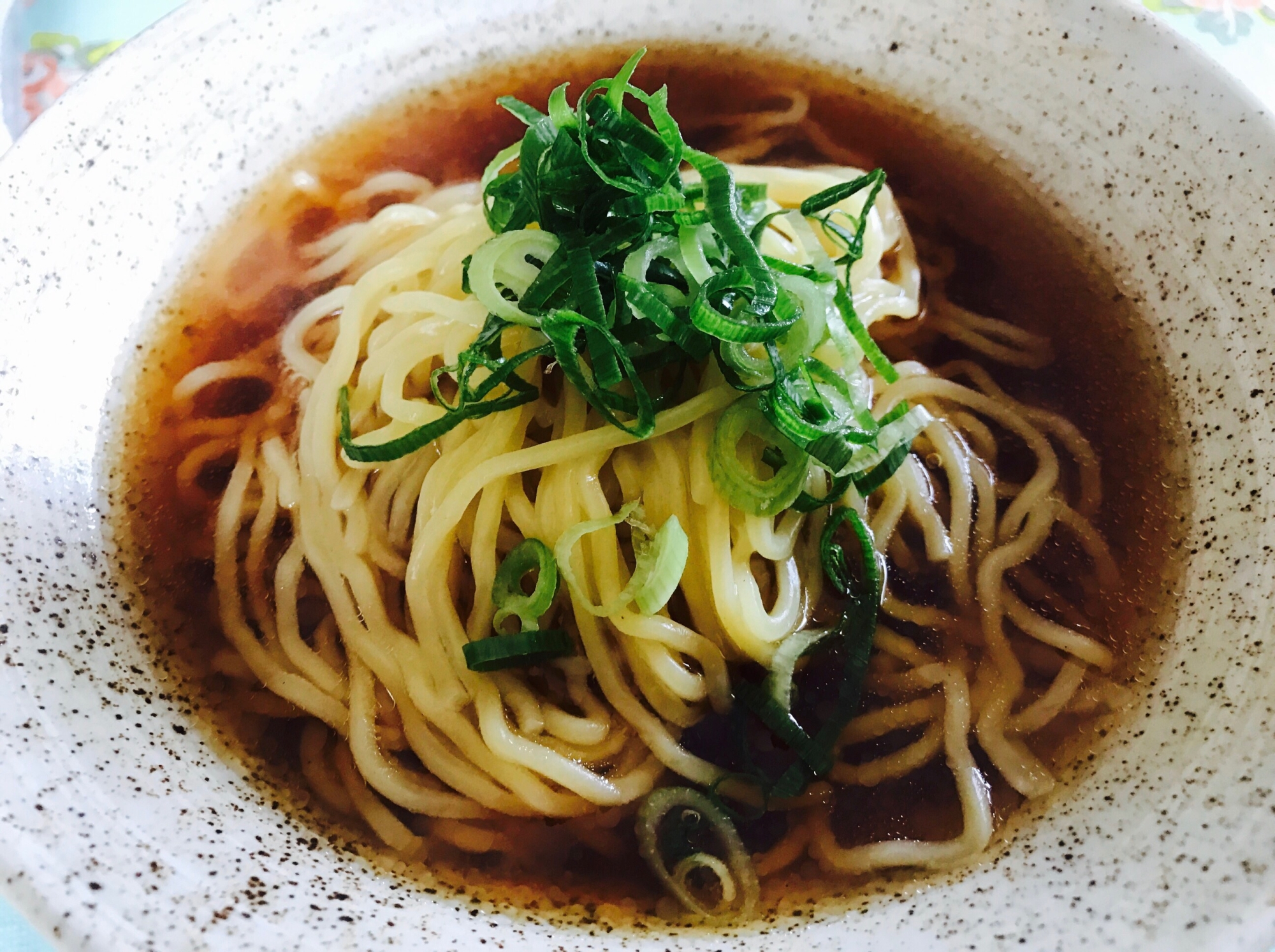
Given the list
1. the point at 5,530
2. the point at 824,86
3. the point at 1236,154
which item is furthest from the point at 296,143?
the point at 1236,154

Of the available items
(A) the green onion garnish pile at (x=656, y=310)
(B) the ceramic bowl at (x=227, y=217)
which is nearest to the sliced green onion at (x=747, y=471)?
(A) the green onion garnish pile at (x=656, y=310)

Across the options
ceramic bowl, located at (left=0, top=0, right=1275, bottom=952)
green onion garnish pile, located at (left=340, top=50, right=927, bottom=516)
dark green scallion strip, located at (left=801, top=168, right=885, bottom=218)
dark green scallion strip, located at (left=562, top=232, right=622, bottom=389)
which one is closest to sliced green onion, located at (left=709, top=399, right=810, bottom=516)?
green onion garnish pile, located at (left=340, top=50, right=927, bottom=516)

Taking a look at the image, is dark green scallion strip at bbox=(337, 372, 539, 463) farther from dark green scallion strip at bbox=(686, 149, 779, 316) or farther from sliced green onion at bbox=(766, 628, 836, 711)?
sliced green onion at bbox=(766, 628, 836, 711)

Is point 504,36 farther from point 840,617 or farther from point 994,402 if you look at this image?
point 840,617

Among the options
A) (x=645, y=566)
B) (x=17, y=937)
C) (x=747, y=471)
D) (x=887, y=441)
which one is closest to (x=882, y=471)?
(x=887, y=441)

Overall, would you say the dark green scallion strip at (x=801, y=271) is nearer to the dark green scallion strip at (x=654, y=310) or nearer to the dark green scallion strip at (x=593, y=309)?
the dark green scallion strip at (x=654, y=310)

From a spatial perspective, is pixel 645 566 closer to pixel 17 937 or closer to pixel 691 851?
pixel 691 851
